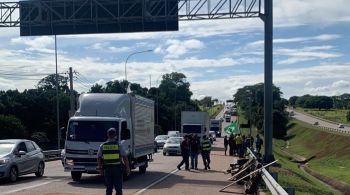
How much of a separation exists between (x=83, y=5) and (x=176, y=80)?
16356 centimetres

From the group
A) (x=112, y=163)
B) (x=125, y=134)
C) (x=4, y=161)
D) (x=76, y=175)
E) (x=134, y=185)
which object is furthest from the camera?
(x=125, y=134)

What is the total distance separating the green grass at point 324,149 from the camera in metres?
55.7

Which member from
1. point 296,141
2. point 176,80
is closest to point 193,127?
point 296,141

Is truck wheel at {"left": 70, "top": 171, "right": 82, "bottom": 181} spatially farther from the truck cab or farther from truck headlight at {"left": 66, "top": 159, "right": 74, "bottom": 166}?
truck headlight at {"left": 66, "top": 159, "right": 74, "bottom": 166}

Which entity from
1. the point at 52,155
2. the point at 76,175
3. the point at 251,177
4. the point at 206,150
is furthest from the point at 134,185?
the point at 52,155

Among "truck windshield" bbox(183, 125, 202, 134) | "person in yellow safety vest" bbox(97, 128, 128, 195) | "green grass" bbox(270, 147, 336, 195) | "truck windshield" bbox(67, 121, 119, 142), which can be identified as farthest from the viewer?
"truck windshield" bbox(183, 125, 202, 134)

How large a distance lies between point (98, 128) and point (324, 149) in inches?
2617

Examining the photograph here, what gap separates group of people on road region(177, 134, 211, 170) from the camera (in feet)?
92.5

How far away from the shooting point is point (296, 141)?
10888 cm

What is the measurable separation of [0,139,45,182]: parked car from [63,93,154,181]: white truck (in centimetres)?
177

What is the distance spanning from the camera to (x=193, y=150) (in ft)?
94.5

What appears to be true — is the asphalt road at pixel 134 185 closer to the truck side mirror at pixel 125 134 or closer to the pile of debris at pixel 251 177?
the pile of debris at pixel 251 177

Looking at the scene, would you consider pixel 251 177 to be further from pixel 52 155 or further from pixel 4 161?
pixel 52 155

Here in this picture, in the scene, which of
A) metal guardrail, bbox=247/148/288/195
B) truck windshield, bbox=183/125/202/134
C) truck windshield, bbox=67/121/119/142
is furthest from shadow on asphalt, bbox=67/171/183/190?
truck windshield, bbox=183/125/202/134
